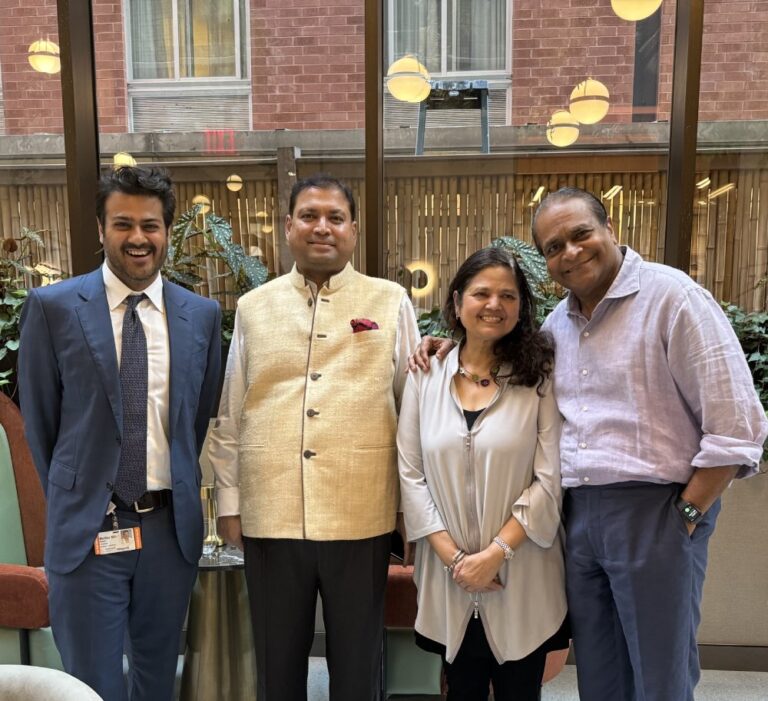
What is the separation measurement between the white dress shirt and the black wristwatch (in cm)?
132

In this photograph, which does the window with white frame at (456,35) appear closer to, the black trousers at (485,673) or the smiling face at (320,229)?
the smiling face at (320,229)

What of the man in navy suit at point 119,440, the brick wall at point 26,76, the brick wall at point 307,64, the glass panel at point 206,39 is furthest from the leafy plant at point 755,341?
the brick wall at point 26,76

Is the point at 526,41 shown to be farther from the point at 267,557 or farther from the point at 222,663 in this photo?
the point at 222,663

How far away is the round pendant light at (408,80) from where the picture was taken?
305 cm

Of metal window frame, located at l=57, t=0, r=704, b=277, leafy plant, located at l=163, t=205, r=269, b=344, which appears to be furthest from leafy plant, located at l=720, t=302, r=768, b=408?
leafy plant, located at l=163, t=205, r=269, b=344

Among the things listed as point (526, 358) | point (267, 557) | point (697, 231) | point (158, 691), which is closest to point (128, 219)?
point (267, 557)

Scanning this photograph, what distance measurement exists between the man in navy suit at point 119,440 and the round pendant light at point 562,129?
2098mm

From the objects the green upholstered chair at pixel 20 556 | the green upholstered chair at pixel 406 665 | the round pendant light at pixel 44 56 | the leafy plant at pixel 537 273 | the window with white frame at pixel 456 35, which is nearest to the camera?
the green upholstered chair at pixel 20 556

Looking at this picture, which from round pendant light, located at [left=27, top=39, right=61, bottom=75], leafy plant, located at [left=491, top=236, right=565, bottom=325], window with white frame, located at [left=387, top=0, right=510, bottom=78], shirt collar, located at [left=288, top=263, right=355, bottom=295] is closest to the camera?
shirt collar, located at [left=288, top=263, right=355, bottom=295]

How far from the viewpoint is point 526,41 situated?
316 cm

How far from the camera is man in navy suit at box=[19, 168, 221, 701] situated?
5.46 ft

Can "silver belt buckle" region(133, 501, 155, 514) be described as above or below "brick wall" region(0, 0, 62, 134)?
below

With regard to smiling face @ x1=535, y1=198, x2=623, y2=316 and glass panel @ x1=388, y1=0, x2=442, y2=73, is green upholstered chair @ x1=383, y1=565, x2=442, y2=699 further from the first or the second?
glass panel @ x1=388, y1=0, x2=442, y2=73

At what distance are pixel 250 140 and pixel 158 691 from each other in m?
2.49
